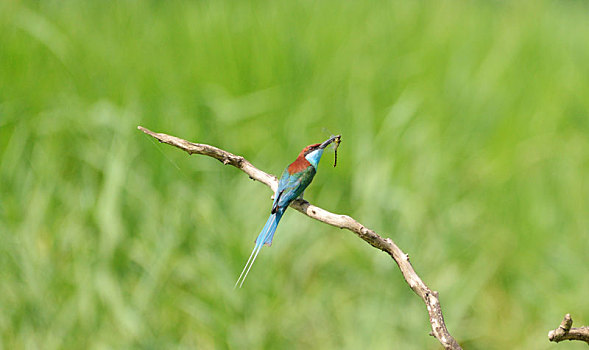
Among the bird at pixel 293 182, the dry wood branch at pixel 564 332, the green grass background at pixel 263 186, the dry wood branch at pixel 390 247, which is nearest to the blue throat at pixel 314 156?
the bird at pixel 293 182

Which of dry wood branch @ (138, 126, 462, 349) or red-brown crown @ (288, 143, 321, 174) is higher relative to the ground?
red-brown crown @ (288, 143, 321, 174)

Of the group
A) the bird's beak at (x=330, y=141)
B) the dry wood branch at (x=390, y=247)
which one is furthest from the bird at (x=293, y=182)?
the dry wood branch at (x=390, y=247)

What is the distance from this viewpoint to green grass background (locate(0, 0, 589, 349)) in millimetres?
3068

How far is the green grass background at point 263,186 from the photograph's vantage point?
307 cm

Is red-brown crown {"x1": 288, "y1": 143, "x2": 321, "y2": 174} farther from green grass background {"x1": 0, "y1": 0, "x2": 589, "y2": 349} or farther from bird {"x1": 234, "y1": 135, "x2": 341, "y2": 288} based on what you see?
green grass background {"x1": 0, "y1": 0, "x2": 589, "y2": 349}

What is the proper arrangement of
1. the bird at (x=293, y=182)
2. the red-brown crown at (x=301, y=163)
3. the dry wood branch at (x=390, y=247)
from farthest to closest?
the red-brown crown at (x=301, y=163), the bird at (x=293, y=182), the dry wood branch at (x=390, y=247)

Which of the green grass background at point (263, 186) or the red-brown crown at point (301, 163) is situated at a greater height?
the green grass background at point (263, 186)

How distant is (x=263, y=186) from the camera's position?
140 inches

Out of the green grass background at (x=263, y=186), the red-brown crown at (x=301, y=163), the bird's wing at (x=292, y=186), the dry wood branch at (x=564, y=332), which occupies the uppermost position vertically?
the green grass background at (x=263, y=186)

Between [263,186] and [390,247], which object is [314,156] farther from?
[263,186]

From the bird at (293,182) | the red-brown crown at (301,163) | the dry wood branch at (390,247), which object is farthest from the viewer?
the red-brown crown at (301,163)

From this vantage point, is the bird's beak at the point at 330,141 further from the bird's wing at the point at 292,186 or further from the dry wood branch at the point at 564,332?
the dry wood branch at the point at 564,332

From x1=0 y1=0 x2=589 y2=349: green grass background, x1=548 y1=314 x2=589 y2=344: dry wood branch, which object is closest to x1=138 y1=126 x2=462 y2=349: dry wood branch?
x1=548 y1=314 x2=589 y2=344: dry wood branch

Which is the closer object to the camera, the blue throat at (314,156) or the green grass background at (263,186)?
the blue throat at (314,156)
